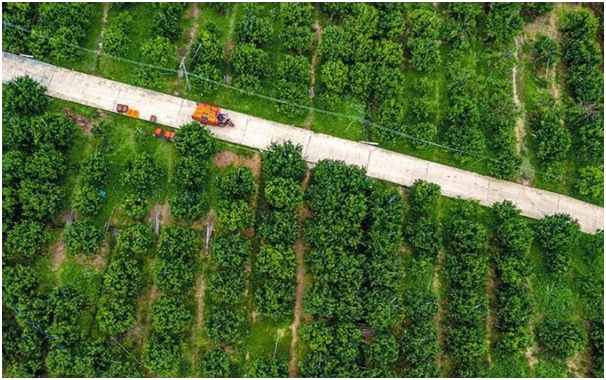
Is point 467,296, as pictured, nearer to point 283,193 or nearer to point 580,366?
point 580,366

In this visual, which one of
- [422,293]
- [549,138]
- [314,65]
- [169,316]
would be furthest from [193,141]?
[549,138]

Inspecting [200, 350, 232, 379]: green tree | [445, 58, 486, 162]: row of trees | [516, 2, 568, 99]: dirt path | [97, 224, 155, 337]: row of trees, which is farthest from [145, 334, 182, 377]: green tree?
[516, 2, 568, 99]: dirt path

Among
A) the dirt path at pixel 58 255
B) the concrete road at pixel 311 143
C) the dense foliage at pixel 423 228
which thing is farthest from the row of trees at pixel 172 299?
the dense foliage at pixel 423 228

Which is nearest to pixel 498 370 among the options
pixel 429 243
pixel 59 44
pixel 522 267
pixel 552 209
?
pixel 522 267

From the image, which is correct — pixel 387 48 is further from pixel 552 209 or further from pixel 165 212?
pixel 165 212

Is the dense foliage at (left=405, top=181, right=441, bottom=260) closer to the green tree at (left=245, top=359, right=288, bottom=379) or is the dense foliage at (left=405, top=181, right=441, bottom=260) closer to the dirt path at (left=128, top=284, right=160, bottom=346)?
the green tree at (left=245, top=359, right=288, bottom=379)

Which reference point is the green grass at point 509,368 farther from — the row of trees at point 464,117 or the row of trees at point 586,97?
the row of trees at point 464,117
